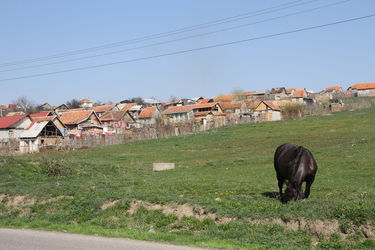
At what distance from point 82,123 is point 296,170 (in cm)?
8030

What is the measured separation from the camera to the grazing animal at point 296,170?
1279 cm

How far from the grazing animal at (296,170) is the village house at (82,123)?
7529 centimetres

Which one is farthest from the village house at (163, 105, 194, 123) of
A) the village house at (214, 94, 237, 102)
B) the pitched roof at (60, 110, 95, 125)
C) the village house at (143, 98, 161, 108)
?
the village house at (143, 98, 161, 108)

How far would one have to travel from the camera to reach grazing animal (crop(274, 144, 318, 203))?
504 inches

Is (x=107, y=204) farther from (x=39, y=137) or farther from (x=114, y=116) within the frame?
→ (x=114, y=116)

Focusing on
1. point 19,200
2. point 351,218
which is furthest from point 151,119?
point 351,218

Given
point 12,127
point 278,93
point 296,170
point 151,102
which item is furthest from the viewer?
point 151,102

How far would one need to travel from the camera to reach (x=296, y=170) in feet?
43.0

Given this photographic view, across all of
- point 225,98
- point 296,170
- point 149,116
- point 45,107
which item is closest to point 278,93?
point 225,98

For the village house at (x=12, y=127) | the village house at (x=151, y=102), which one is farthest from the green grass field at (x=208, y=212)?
the village house at (x=151, y=102)

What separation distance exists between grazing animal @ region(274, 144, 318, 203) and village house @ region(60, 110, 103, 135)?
75294mm

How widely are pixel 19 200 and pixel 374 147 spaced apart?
28978mm

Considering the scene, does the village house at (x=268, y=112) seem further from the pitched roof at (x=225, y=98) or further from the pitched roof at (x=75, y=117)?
the pitched roof at (x=225, y=98)

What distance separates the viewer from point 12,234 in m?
11.6
